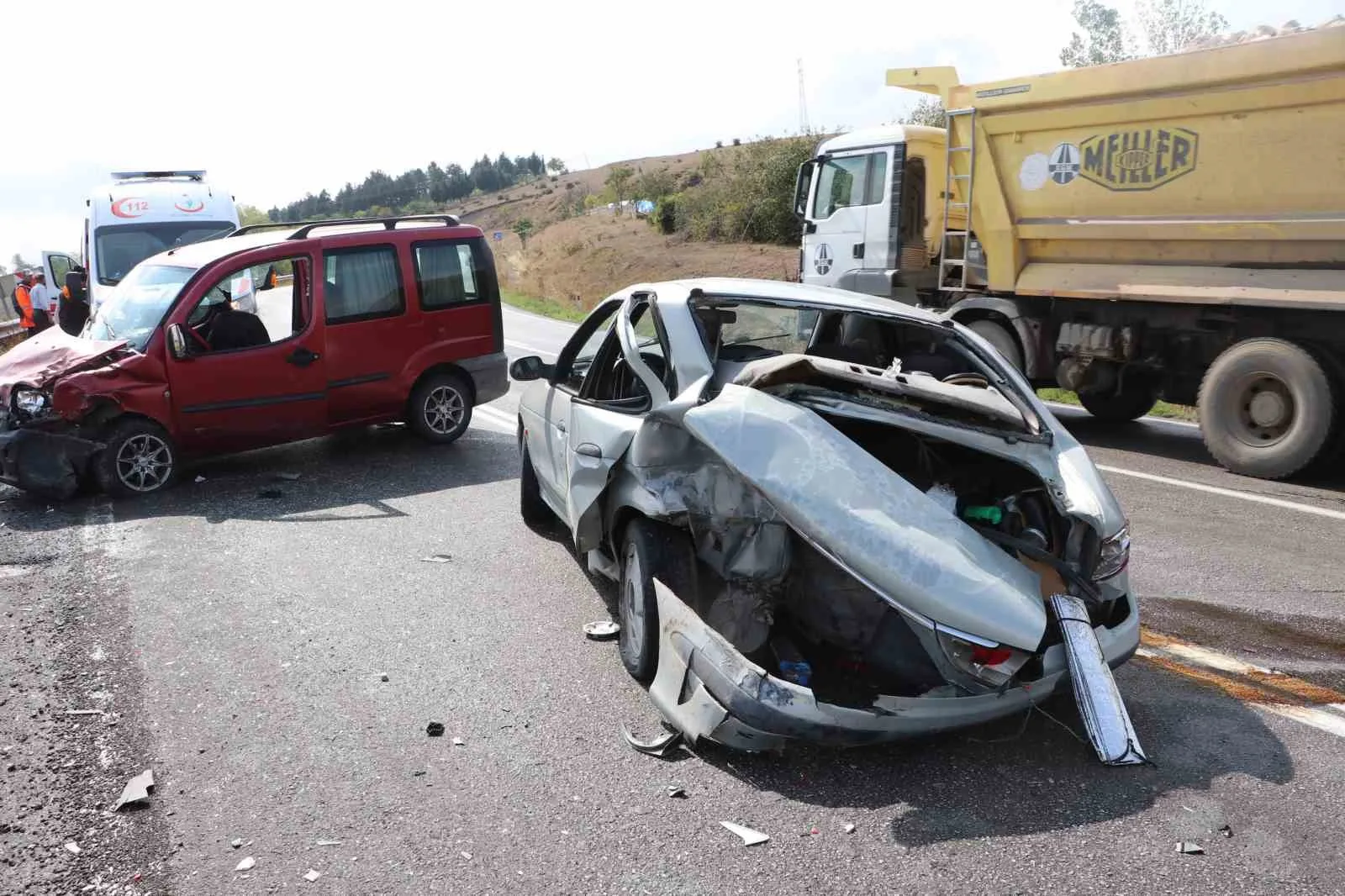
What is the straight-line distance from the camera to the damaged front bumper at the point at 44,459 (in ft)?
24.4

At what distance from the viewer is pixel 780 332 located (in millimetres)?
5410

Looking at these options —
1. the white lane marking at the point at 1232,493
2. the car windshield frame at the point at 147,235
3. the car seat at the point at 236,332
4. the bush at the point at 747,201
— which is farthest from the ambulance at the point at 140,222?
the bush at the point at 747,201

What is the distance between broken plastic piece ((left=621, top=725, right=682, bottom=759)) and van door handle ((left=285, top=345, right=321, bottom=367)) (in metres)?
5.73

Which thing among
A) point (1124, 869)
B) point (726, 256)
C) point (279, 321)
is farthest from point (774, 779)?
point (726, 256)

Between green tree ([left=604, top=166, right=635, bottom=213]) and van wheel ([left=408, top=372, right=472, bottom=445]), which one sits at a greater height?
green tree ([left=604, top=166, right=635, bottom=213])

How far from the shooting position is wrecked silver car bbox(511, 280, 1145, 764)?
346cm

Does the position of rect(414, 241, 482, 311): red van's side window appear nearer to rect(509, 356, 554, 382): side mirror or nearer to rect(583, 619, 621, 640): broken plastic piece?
rect(509, 356, 554, 382): side mirror

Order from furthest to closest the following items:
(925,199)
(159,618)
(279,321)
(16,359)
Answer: (925,199) → (279,321) → (16,359) → (159,618)

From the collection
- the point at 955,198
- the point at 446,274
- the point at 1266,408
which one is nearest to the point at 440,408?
the point at 446,274

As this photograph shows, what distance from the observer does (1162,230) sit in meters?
8.74

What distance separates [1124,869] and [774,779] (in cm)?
111

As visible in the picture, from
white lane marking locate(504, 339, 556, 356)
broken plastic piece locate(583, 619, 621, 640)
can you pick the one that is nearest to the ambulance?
white lane marking locate(504, 339, 556, 356)

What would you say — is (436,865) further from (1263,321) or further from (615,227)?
(615,227)

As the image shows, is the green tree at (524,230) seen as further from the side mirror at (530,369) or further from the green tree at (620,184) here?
the side mirror at (530,369)
